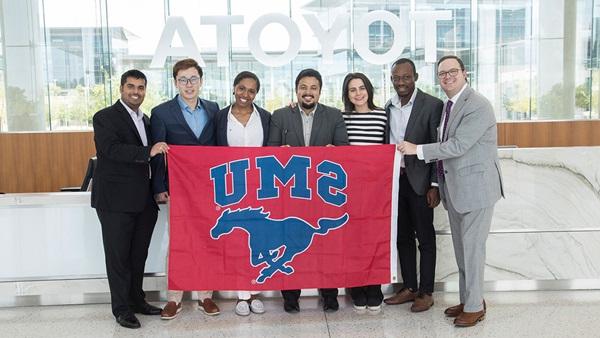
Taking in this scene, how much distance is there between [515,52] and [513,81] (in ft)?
1.50

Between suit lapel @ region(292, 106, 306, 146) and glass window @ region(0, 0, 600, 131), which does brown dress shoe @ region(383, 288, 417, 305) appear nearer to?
suit lapel @ region(292, 106, 306, 146)

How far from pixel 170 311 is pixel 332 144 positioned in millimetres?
1437

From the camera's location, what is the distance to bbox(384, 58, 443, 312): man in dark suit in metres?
3.57

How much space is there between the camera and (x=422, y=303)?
146 inches

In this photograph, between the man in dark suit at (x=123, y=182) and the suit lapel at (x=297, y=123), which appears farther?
the suit lapel at (x=297, y=123)

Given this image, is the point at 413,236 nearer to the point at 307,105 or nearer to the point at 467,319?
the point at 467,319

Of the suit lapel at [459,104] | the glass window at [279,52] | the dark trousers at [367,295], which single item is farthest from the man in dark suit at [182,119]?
the glass window at [279,52]

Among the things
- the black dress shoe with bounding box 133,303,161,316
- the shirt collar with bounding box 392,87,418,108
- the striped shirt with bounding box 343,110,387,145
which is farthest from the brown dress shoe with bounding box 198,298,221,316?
the shirt collar with bounding box 392,87,418,108

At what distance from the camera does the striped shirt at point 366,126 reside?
11.9ft

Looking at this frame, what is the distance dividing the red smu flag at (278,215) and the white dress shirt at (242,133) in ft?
0.30

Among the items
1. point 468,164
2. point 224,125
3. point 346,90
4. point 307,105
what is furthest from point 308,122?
point 468,164

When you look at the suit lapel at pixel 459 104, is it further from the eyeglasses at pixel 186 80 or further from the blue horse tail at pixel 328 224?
the eyeglasses at pixel 186 80

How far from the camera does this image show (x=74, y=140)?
631 cm

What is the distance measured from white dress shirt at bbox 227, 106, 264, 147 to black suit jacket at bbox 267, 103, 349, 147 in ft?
0.26
